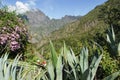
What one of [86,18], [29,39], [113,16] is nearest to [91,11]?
[86,18]

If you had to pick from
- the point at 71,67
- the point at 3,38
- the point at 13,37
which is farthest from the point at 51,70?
the point at 13,37

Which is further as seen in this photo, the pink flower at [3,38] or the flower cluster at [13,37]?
the flower cluster at [13,37]

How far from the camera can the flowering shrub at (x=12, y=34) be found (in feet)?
24.1

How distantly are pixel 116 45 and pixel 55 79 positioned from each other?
A: 2658mm

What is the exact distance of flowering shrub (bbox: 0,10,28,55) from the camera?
7.34m

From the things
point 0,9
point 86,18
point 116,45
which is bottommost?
point 116,45

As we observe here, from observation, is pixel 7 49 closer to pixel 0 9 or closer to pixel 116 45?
pixel 0 9

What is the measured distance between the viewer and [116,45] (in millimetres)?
6359

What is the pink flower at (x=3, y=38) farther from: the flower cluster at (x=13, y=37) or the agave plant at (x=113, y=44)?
the agave plant at (x=113, y=44)

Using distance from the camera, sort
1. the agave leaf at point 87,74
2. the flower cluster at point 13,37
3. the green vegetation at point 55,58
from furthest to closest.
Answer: the flower cluster at point 13,37, the green vegetation at point 55,58, the agave leaf at point 87,74

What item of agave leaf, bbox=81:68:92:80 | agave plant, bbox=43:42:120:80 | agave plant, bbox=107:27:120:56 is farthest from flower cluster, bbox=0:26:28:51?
agave leaf, bbox=81:68:92:80

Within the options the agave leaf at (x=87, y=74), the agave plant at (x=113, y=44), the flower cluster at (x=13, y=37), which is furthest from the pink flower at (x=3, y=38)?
the agave leaf at (x=87, y=74)

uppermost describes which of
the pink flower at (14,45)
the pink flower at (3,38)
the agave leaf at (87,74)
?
the pink flower at (3,38)

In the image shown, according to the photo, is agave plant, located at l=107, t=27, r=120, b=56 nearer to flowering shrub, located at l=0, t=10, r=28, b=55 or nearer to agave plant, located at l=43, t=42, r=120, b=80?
agave plant, located at l=43, t=42, r=120, b=80
